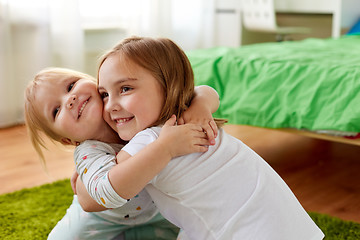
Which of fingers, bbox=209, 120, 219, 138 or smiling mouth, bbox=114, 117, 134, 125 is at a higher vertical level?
smiling mouth, bbox=114, 117, 134, 125

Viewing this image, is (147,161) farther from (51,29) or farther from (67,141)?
(51,29)

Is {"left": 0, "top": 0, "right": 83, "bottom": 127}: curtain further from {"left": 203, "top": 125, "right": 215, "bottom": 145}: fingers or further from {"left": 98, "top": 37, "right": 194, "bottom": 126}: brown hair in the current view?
{"left": 203, "top": 125, "right": 215, "bottom": 145}: fingers

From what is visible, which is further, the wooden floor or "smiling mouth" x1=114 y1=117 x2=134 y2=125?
the wooden floor

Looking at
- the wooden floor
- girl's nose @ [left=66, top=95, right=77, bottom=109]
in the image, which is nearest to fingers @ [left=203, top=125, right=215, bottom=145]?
girl's nose @ [left=66, top=95, right=77, bottom=109]

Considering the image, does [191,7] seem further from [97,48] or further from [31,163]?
[31,163]

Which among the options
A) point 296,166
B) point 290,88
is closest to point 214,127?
point 290,88

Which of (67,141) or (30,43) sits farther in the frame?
(30,43)

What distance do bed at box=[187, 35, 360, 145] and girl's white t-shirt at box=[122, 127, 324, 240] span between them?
2.54 feet

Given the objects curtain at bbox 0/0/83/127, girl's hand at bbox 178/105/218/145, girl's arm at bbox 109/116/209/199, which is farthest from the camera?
curtain at bbox 0/0/83/127

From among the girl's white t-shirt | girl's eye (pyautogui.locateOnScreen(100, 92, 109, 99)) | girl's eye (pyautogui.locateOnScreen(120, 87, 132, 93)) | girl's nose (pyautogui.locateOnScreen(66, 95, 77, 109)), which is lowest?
the girl's white t-shirt

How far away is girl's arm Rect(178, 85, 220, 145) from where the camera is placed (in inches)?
38.0

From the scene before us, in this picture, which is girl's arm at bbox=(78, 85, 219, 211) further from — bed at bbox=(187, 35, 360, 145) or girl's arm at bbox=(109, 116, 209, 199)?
bed at bbox=(187, 35, 360, 145)

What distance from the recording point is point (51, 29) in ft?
9.37

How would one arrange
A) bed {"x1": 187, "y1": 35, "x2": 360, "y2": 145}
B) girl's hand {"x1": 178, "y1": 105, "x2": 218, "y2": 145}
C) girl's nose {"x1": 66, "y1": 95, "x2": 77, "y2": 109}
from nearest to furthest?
girl's hand {"x1": 178, "y1": 105, "x2": 218, "y2": 145}, girl's nose {"x1": 66, "y1": 95, "x2": 77, "y2": 109}, bed {"x1": 187, "y1": 35, "x2": 360, "y2": 145}
